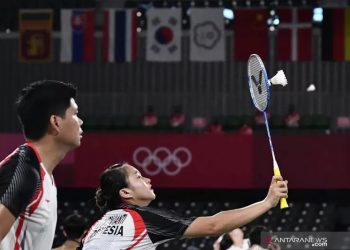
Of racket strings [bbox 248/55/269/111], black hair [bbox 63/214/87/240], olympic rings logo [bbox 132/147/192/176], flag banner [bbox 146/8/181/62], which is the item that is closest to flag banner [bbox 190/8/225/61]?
flag banner [bbox 146/8/181/62]

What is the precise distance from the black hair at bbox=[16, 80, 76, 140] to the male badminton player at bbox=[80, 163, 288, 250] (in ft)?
3.08

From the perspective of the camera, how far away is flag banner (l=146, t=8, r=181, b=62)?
17.8 metres

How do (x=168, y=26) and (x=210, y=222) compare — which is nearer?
(x=210, y=222)

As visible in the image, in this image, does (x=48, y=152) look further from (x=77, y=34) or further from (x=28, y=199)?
(x=77, y=34)

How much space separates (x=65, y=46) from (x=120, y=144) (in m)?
2.77

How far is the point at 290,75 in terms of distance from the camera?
68.5 feet

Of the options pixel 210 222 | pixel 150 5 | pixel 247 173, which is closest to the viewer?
pixel 210 222

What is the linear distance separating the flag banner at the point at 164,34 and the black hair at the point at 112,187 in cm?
1350

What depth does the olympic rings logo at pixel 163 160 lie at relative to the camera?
16.3 m

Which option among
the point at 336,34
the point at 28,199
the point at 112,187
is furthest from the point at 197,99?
the point at 28,199

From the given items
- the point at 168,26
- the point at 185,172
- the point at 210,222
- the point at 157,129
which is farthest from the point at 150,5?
the point at 210,222

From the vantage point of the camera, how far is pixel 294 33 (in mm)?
18375

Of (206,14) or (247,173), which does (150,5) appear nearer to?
(206,14)

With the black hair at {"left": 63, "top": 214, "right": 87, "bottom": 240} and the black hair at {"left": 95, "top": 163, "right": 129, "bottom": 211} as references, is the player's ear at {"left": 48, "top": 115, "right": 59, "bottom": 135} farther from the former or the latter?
the black hair at {"left": 63, "top": 214, "right": 87, "bottom": 240}
